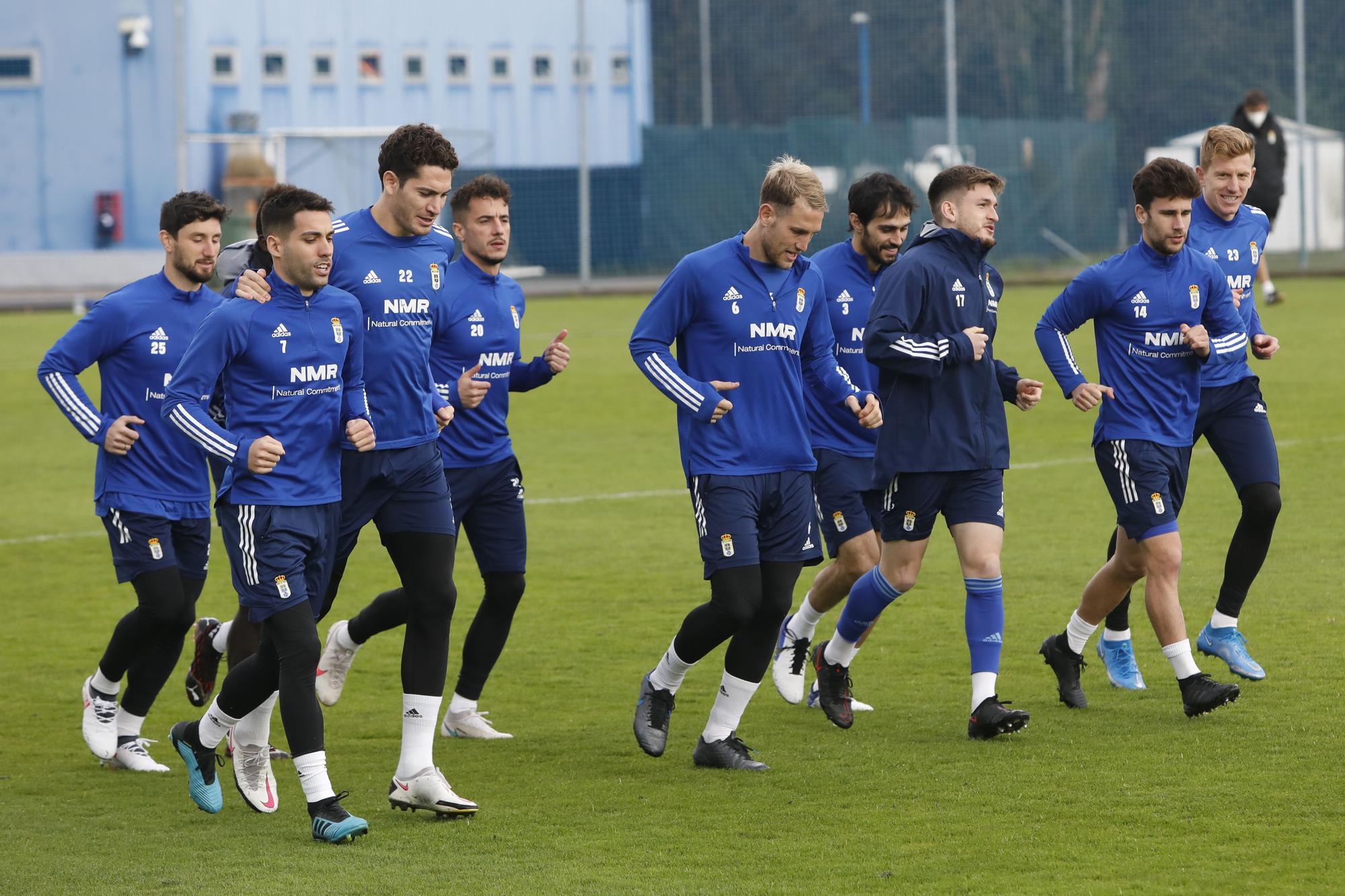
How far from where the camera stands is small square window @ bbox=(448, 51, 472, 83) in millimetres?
38125

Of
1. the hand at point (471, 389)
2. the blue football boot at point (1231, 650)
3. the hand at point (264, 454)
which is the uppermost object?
the hand at point (471, 389)

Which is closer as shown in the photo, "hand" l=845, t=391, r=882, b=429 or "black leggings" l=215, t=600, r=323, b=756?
"black leggings" l=215, t=600, r=323, b=756

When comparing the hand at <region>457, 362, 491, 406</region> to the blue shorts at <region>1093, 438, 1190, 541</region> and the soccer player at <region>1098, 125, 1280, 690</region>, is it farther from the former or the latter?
the soccer player at <region>1098, 125, 1280, 690</region>

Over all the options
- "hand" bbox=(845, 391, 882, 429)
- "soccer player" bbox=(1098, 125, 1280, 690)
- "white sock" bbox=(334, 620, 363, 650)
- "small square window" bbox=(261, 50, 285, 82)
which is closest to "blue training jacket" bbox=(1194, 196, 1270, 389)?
"soccer player" bbox=(1098, 125, 1280, 690)

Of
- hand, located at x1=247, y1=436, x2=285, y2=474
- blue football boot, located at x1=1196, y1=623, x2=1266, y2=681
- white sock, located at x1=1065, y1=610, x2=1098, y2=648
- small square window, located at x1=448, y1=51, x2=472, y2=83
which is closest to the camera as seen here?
hand, located at x1=247, y1=436, x2=285, y2=474

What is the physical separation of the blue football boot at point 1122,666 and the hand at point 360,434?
3.20 metres

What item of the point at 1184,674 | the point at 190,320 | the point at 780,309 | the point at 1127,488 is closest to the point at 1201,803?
the point at 1184,674

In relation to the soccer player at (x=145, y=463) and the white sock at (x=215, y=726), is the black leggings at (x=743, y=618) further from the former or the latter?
the soccer player at (x=145, y=463)

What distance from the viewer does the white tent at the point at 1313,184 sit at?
3206 centimetres

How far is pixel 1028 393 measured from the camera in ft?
21.3

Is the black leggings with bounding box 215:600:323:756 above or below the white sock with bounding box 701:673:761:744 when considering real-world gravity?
above

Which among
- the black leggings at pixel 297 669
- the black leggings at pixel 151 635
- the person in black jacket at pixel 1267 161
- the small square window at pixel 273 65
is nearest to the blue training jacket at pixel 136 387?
the black leggings at pixel 151 635

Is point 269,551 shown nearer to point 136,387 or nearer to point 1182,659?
point 136,387

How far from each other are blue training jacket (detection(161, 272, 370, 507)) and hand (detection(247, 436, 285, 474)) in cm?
7
